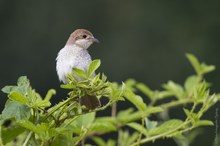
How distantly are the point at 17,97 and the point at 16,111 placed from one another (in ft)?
0.16

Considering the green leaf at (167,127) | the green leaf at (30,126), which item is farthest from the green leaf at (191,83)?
the green leaf at (30,126)

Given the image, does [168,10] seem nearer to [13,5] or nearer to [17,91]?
[13,5]

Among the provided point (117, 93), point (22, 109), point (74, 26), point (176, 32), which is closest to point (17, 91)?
point (22, 109)

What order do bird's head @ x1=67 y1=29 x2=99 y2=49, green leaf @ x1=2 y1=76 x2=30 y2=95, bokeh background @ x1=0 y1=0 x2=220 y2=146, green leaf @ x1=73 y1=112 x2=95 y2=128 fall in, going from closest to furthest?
green leaf @ x1=2 y1=76 x2=30 y2=95
green leaf @ x1=73 y1=112 x2=95 y2=128
bird's head @ x1=67 y1=29 x2=99 y2=49
bokeh background @ x1=0 y1=0 x2=220 y2=146

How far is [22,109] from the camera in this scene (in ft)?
7.98

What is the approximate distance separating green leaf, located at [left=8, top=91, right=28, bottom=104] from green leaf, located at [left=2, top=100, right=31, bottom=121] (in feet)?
0.10

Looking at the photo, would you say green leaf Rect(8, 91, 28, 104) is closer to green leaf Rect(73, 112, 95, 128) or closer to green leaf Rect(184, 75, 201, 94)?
green leaf Rect(73, 112, 95, 128)

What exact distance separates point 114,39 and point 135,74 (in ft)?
7.03

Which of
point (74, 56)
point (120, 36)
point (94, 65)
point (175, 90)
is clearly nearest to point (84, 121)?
point (94, 65)

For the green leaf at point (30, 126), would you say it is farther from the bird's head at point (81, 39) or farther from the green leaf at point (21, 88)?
the bird's head at point (81, 39)

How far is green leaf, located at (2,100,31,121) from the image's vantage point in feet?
7.82

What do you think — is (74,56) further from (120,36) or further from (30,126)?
(120,36)

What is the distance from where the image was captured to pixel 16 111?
7.88 feet

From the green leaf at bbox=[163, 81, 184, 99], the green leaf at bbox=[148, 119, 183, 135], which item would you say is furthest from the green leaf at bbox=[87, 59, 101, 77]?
the green leaf at bbox=[163, 81, 184, 99]
